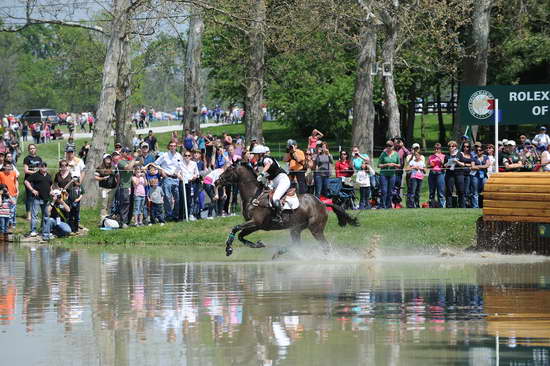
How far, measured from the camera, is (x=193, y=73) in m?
47.2

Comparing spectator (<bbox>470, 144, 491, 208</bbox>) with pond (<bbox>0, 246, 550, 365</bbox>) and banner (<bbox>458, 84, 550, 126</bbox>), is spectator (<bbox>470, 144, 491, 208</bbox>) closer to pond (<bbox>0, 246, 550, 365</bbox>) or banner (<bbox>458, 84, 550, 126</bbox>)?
banner (<bbox>458, 84, 550, 126</bbox>)

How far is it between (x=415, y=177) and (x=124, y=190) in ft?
25.1

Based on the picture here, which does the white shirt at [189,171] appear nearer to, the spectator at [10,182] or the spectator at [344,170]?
the spectator at [344,170]

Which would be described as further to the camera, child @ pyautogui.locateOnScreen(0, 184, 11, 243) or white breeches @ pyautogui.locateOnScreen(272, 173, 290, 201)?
child @ pyautogui.locateOnScreen(0, 184, 11, 243)

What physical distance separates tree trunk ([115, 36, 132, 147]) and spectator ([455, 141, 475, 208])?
17.3 meters

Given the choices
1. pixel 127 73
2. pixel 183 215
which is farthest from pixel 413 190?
pixel 127 73

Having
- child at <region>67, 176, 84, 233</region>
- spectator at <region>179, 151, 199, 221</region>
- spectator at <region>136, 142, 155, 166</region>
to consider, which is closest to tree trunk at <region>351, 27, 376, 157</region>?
spectator at <region>136, 142, 155, 166</region>

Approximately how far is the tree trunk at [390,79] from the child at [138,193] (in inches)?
459

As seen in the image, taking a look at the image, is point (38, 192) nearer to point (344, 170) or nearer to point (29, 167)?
point (29, 167)

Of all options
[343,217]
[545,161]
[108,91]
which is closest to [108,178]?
[108,91]

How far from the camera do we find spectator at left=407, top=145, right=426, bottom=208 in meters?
30.4

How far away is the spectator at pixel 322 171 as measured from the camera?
30.4m

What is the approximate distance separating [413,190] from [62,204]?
Answer: 915cm

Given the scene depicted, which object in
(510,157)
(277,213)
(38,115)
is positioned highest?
(38,115)
